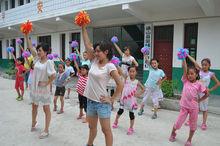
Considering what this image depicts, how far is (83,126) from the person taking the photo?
5094 mm

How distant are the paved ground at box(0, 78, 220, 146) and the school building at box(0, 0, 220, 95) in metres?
3.74

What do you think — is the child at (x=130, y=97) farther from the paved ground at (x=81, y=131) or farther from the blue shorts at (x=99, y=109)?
the blue shorts at (x=99, y=109)

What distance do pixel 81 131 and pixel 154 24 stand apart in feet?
22.5

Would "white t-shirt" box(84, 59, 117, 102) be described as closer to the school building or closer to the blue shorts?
the blue shorts

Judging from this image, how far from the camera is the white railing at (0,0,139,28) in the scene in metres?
11.0

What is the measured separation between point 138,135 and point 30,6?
46.3ft

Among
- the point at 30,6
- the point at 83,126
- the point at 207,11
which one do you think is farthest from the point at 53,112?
the point at 30,6

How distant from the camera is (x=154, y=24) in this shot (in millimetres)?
10336

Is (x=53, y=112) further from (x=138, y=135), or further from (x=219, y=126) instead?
(x=219, y=126)

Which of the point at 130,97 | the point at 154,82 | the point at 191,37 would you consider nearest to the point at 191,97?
the point at 130,97

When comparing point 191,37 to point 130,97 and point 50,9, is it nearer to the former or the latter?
point 130,97

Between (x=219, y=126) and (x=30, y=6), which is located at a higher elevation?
(x=30, y=6)

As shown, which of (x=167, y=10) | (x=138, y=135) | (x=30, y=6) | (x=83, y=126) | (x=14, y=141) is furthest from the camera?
(x=30, y=6)

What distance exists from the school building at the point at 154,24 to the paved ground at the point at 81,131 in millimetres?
3739
